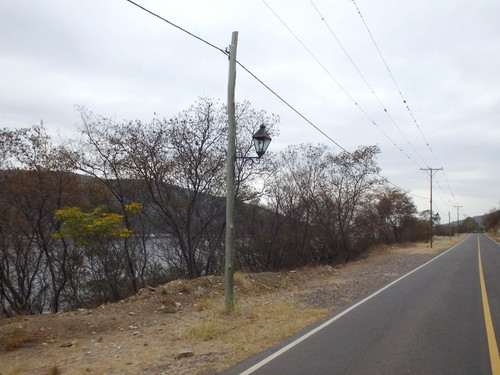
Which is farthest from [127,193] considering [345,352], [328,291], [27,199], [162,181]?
[345,352]

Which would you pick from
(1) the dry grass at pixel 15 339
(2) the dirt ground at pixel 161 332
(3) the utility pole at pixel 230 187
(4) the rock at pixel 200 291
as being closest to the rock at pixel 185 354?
(2) the dirt ground at pixel 161 332

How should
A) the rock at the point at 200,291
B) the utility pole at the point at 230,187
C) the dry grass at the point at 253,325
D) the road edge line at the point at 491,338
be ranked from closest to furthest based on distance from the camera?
1. the road edge line at the point at 491,338
2. the dry grass at the point at 253,325
3. the utility pole at the point at 230,187
4. the rock at the point at 200,291

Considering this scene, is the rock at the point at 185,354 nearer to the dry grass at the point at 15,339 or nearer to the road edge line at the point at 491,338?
the dry grass at the point at 15,339

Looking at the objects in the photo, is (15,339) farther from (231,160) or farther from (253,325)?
(231,160)

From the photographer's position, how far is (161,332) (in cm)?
805

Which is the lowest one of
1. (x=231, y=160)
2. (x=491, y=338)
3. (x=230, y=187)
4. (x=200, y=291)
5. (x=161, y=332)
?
(x=161, y=332)

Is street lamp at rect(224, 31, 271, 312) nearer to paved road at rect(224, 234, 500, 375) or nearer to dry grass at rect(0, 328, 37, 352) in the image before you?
paved road at rect(224, 234, 500, 375)

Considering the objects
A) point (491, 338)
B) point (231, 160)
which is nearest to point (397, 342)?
point (491, 338)

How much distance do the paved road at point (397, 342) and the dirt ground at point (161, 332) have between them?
23.3 inches

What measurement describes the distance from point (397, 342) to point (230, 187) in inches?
199

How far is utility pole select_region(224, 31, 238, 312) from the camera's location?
32.3 feet

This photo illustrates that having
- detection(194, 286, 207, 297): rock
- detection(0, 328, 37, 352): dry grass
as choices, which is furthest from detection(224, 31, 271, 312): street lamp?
detection(0, 328, 37, 352): dry grass

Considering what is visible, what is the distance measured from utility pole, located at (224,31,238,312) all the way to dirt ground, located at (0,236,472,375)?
61 centimetres

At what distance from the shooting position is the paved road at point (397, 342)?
540cm
